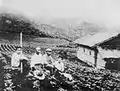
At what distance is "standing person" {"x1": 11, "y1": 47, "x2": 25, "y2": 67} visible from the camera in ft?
5.74

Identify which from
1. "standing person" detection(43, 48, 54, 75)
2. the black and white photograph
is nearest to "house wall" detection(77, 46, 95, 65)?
the black and white photograph

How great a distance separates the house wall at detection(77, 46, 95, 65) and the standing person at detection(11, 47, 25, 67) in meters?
0.74

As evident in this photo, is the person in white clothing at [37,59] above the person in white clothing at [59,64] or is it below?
above

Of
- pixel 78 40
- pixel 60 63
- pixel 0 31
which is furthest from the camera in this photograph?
pixel 78 40

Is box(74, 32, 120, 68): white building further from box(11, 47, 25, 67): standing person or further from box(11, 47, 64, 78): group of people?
box(11, 47, 25, 67): standing person

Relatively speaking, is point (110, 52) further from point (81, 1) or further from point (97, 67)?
point (81, 1)

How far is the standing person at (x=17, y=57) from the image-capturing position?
68.9 inches

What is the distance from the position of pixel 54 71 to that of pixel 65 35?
0.47m

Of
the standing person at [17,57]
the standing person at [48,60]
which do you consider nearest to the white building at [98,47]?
the standing person at [48,60]

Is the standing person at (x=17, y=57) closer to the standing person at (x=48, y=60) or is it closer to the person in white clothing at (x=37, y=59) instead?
the person in white clothing at (x=37, y=59)

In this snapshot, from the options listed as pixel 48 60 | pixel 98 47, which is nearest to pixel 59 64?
pixel 48 60

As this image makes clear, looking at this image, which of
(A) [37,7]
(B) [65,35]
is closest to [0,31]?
(A) [37,7]

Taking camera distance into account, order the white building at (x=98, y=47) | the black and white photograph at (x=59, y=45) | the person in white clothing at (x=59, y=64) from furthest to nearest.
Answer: the white building at (x=98, y=47) → the person in white clothing at (x=59, y=64) → the black and white photograph at (x=59, y=45)

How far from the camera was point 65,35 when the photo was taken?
1946 mm
